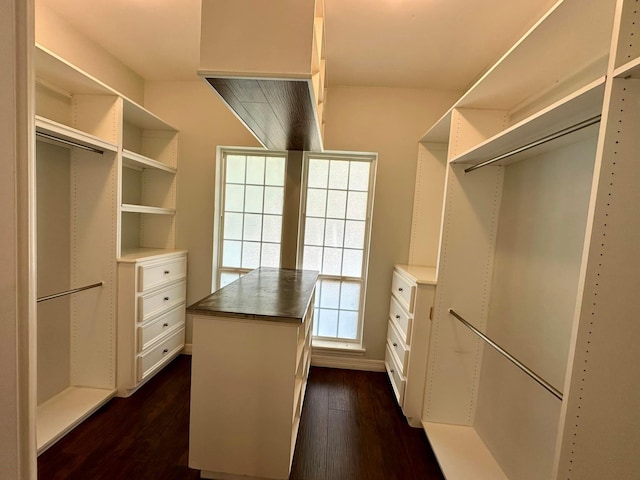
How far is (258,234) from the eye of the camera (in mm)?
2873

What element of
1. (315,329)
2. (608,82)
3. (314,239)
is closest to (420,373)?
(315,329)

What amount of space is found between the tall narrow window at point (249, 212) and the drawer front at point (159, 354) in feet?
2.11

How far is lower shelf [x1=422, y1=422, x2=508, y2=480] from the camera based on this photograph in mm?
1610

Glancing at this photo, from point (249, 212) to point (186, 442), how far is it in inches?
74.8

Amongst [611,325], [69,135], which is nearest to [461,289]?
[611,325]

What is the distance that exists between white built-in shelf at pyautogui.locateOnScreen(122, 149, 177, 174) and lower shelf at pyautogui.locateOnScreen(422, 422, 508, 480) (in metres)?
2.90

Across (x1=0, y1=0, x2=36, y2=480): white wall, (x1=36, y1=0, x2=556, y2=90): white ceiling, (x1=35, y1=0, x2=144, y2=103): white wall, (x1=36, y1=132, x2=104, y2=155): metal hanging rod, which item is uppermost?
(x1=36, y1=0, x2=556, y2=90): white ceiling

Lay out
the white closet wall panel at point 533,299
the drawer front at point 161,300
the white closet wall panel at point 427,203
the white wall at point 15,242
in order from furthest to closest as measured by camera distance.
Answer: the white closet wall panel at point 427,203 < the drawer front at point 161,300 < the white closet wall panel at point 533,299 < the white wall at point 15,242

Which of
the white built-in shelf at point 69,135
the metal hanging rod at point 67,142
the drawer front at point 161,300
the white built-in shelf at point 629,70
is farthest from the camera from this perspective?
the drawer front at point 161,300

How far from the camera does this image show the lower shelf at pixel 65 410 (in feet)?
5.56

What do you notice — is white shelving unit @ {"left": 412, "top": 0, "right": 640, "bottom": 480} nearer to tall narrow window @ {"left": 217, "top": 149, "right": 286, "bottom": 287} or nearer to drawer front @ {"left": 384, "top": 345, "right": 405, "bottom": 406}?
drawer front @ {"left": 384, "top": 345, "right": 405, "bottom": 406}

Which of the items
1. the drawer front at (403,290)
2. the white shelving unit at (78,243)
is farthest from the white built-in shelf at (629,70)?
the white shelving unit at (78,243)

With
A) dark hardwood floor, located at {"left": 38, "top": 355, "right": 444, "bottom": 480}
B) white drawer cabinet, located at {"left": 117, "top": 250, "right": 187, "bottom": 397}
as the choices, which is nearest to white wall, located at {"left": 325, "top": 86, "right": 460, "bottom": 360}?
dark hardwood floor, located at {"left": 38, "top": 355, "right": 444, "bottom": 480}

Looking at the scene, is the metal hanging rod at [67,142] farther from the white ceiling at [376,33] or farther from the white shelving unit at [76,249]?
the white ceiling at [376,33]
